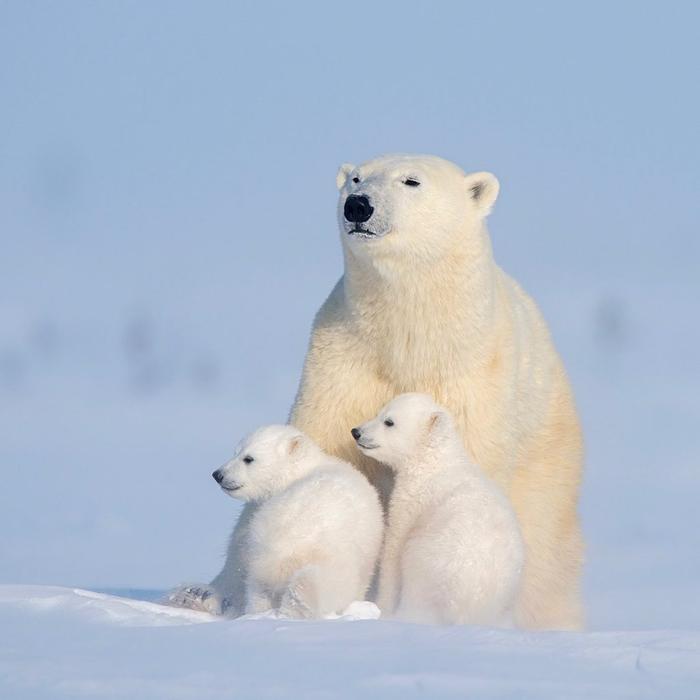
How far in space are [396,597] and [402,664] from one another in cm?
216

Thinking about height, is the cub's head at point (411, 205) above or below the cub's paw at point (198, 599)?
above

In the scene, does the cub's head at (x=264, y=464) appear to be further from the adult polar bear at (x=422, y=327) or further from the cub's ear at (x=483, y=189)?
the cub's ear at (x=483, y=189)

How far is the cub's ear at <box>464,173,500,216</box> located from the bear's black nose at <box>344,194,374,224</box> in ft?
2.67

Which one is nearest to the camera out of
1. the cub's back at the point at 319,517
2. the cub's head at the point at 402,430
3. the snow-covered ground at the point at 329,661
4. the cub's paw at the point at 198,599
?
the snow-covered ground at the point at 329,661

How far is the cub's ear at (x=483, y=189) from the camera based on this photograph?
8578 millimetres

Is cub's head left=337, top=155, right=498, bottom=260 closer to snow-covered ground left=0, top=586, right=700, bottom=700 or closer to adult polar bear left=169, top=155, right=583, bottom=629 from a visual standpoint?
adult polar bear left=169, top=155, right=583, bottom=629

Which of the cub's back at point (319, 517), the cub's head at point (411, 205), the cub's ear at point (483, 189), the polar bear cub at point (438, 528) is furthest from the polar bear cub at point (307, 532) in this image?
the cub's ear at point (483, 189)

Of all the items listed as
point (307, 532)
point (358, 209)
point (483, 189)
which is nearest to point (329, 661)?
point (307, 532)

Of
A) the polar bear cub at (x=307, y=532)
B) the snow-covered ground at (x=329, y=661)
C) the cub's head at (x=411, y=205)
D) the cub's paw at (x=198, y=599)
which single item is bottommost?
the cub's paw at (x=198, y=599)

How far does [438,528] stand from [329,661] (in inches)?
81.7

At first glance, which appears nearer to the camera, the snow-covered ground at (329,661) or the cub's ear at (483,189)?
the snow-covered ground at (329,661)

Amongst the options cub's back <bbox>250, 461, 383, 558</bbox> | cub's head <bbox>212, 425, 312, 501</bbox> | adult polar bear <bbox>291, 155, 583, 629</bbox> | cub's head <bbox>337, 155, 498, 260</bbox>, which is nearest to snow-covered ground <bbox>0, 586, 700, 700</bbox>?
cub's back <bbox>250, 461, 383, 558</bbox>

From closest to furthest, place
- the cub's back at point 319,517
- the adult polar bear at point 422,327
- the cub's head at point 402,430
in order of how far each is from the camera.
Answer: the cub's back at point 319,517, the cub's head at point 402,430, the adult polar bear at point 422,327

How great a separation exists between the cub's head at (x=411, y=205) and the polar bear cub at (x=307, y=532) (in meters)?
1.16
